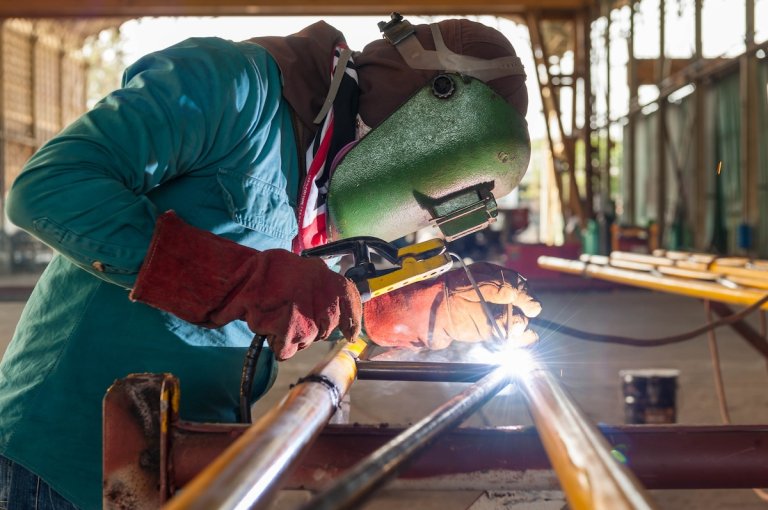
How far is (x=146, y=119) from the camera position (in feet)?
3.69

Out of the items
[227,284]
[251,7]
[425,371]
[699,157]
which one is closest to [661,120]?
[699,157]

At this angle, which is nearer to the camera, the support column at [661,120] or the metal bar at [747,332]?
the metal bar at [747,332]

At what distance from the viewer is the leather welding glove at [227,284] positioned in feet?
3.55

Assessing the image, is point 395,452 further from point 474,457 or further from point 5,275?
point 5,275

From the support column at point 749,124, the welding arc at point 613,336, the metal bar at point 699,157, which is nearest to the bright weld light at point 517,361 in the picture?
the welding arc at point 613,336

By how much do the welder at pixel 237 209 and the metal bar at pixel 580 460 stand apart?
A: 0.35 metres

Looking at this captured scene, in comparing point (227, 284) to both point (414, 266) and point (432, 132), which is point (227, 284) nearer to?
point (414, 266)

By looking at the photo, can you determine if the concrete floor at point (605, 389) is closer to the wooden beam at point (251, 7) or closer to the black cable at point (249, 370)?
the black cable at point (249, 370)

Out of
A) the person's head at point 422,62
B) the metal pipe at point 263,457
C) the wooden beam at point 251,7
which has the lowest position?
the metal pipe at point 263,457

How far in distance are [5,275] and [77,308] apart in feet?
46.5

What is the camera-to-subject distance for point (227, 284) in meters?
1.10

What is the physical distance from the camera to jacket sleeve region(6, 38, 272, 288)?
3.50 ft

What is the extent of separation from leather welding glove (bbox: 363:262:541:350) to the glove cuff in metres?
0.67

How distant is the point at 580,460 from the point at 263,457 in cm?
36
